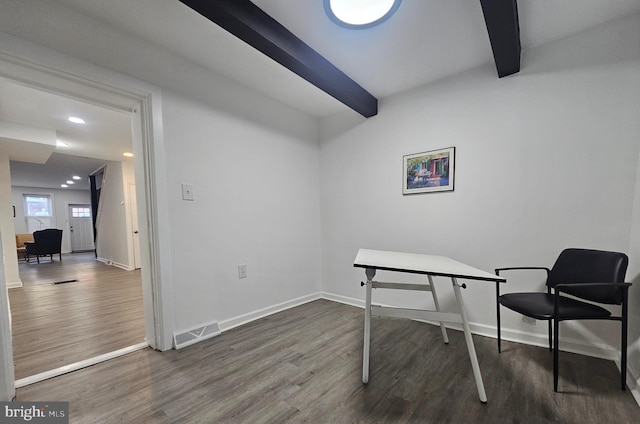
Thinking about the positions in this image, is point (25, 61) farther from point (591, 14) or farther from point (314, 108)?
point (591, 14)

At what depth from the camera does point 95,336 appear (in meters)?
2.18

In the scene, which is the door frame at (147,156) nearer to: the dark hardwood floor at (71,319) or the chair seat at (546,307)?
the dark hardwood floor at (71,319)

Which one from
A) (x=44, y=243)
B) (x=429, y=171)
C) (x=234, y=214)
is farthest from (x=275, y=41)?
(x=44, y=243)

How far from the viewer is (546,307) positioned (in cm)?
151

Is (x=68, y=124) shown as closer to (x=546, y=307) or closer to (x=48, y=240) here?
(x=546, y=307)

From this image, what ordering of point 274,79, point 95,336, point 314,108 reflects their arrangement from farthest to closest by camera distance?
point 314,108 < point 274,79 < point 95,336

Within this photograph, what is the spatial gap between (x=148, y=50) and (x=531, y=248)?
3.31 m

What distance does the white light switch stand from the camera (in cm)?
204

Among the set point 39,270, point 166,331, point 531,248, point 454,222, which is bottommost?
point 39,270

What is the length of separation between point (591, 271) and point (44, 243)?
10.4 meters

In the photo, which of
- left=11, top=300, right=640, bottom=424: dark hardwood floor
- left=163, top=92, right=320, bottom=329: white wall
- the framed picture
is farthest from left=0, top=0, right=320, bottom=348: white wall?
the framed picture

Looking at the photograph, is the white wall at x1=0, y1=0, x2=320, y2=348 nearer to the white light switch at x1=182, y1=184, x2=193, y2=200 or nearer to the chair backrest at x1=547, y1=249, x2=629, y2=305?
the white light switch at x1=182, y1=184, x2=193, y2=200

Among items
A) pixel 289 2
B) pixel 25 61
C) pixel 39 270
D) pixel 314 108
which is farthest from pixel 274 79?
pixel 39 270

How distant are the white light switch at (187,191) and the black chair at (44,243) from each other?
299 inches
